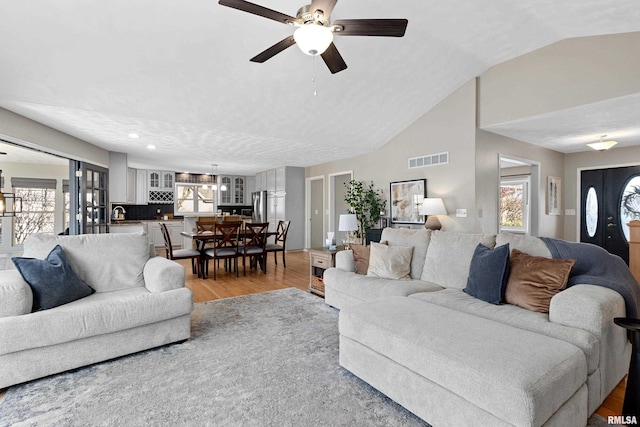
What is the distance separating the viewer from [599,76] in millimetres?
3502

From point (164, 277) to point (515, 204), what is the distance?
305 inches

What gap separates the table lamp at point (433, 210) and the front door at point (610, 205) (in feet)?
11.7

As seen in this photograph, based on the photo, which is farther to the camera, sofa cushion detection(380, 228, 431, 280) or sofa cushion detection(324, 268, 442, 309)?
sofa cushion detection(380, 228, 431, 280)

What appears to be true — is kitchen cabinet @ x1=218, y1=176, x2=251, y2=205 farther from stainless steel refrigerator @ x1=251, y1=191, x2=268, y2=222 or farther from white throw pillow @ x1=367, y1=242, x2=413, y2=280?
white throw pillow @ x1=367, y1=242, x2=413, y2=280

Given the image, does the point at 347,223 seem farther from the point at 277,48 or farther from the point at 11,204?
the point at 11,204

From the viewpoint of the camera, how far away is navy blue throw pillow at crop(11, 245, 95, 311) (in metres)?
2.23

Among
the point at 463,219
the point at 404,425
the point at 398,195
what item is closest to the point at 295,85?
the point at 398,195

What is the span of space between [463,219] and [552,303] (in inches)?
114

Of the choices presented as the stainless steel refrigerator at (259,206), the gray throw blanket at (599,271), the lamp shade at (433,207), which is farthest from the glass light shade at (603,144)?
the stainless steel refrigerator at (259,206)

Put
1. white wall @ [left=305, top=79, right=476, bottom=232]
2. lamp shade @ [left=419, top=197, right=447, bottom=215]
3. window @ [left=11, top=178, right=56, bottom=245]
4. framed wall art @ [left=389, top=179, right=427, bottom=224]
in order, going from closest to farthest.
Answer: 1. white wall @ [left=305, top=79, right=476, bottom=232]
2. lamp shade @ [left=419, top=197, right=447, bottom=215]
3. framed wall art @ [left=389, top=179, right=427, bottom=224]
4. window @ [left=11, top=178, right=56, bottom=245]

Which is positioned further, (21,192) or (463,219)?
(21,192)

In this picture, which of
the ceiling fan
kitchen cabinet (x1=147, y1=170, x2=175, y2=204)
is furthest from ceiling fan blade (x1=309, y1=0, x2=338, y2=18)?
kitchen cabinet (x1=147, y1=170, x2=175, y2=204)

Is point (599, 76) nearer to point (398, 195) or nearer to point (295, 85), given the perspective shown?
point (398, 195)

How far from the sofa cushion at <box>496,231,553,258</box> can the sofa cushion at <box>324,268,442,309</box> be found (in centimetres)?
70
